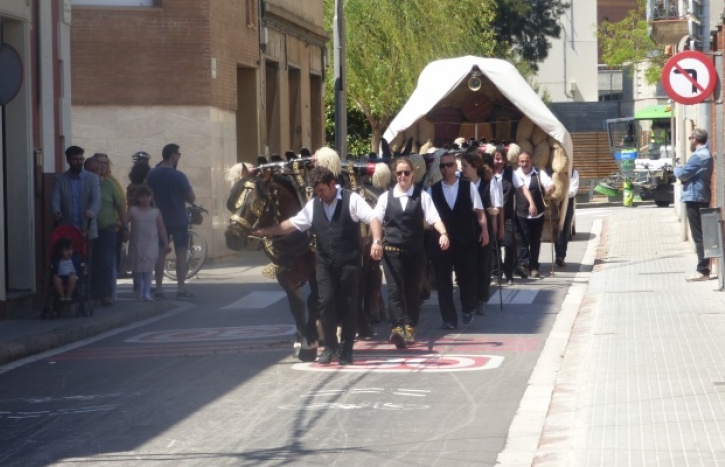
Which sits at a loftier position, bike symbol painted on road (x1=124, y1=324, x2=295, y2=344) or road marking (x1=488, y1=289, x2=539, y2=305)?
road marking (x1=488, y1=289, x2=539, y2=305)

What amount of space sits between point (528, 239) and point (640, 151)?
102 ft

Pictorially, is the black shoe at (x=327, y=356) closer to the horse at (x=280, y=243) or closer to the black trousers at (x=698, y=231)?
the horse at (x=280, y=243)

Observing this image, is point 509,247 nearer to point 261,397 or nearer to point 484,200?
point 484,200

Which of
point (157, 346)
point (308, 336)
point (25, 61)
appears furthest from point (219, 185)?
point (308, 336)

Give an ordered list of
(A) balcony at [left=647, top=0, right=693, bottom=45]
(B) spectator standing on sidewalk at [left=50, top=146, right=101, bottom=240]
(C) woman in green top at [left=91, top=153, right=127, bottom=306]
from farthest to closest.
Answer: (A) balcony at [left=647, top=0, right=693, bottom=45], (C) woman in green top at [left=91, top=153, right=127, bottom=306], (B) spectator standing on sidewalk at [left=50, top=146, right=101, bottom=240]

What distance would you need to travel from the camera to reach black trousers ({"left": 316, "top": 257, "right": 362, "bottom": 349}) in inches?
456

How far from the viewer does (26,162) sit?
16.3 metres

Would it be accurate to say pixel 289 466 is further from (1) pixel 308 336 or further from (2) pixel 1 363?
(2) pixel 1 363

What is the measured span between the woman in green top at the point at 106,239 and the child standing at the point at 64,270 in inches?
52.6

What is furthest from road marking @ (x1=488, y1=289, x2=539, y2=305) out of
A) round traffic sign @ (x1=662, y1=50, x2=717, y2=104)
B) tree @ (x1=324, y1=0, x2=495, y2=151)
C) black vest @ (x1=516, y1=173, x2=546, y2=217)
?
tree @ (x1=324, y1=0, x2=495, y2=151)

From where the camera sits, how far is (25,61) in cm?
1642

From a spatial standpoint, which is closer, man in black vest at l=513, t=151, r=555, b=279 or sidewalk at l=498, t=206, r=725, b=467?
sidewalk at l=498, t=206, r=725, b=467

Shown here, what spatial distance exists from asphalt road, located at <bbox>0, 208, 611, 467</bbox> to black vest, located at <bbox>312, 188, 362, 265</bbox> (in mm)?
945

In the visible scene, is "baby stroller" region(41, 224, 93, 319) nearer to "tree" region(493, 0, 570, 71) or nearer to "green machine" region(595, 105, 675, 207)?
"green machine" region(595, 105, 675, 207)
